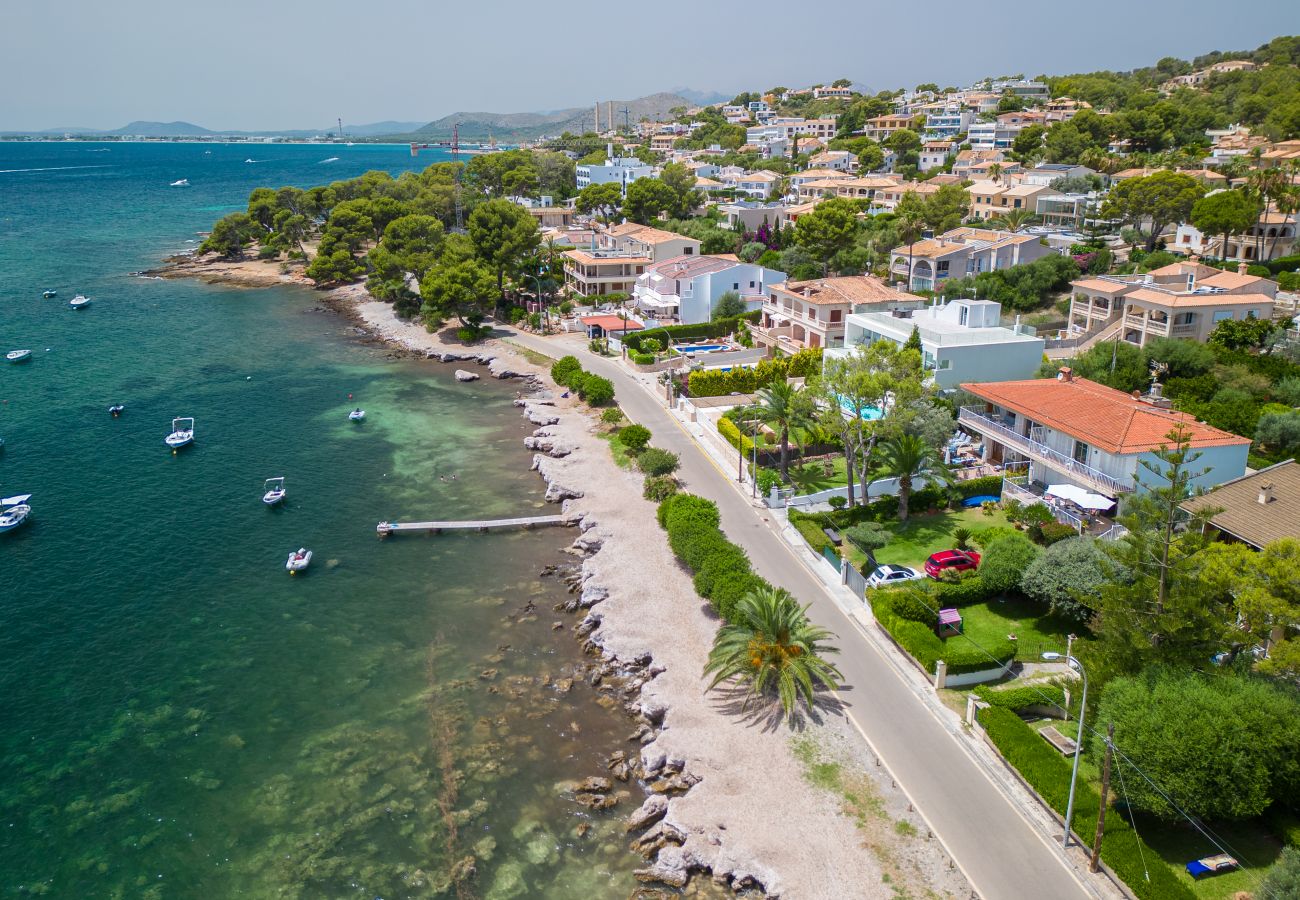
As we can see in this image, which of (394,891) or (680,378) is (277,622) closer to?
(394,891)

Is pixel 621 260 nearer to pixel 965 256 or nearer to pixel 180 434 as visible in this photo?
pixel 965 256

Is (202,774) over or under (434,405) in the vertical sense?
→ under

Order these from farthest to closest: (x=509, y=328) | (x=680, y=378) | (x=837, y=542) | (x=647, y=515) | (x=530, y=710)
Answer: (x=509, y=328) < (x=680, y=378) < (x=647, y=515) < (x=837, y=542) < (x=530, y=710)

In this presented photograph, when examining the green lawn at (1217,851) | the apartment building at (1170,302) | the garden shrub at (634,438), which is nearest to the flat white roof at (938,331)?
the apartment building at (1170,302)

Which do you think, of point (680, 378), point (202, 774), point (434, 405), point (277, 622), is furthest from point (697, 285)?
point (202, 774)

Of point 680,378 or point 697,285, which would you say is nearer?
point 680,378

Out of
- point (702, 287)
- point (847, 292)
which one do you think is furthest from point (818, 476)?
point (702, 287)

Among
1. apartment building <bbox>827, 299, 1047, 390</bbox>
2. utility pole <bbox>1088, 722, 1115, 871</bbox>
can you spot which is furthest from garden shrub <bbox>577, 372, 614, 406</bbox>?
utility pole <bbox>1088, 722, 1115, 871</bbox>
